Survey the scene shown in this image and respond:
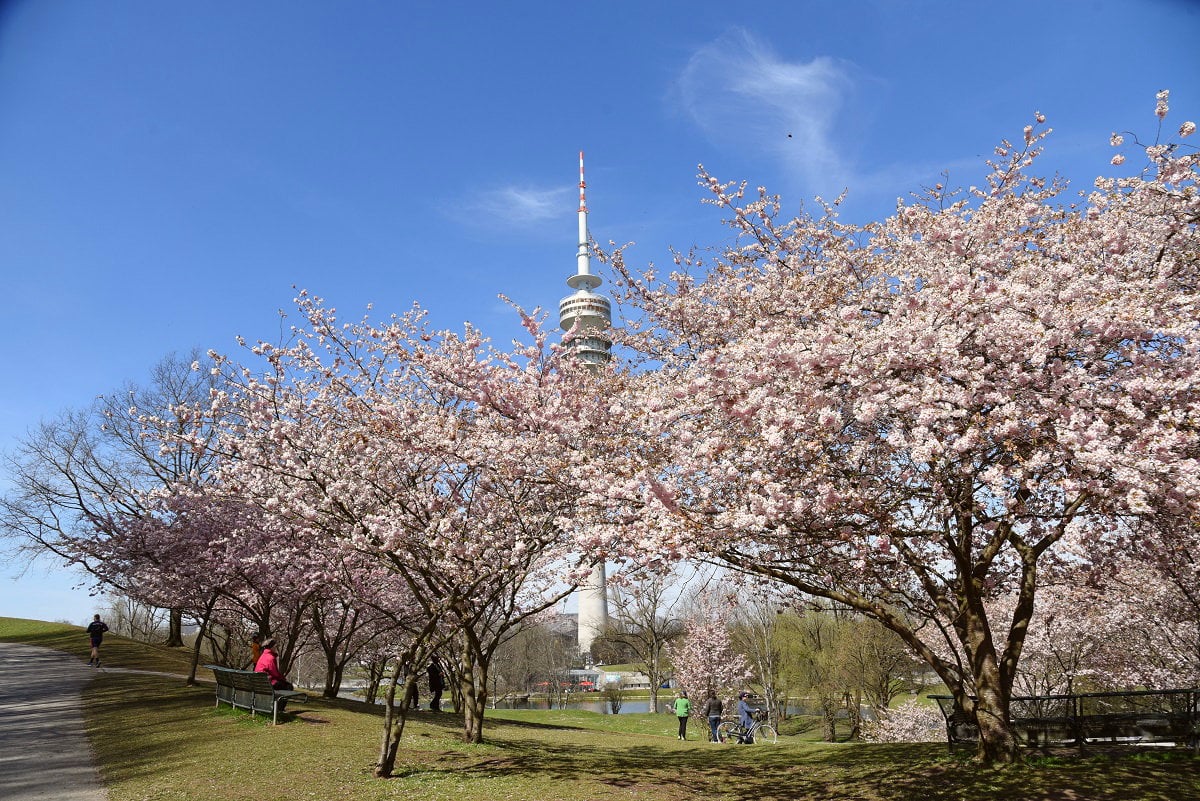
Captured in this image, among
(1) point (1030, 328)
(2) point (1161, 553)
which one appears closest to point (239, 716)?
(1) point (1030, 328)

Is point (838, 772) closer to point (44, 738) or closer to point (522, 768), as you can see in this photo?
point (522, 768)

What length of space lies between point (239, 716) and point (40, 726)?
3267mm

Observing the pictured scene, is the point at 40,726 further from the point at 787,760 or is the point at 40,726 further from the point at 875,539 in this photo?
the point at 875,539

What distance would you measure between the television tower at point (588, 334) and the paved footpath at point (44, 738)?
697cm

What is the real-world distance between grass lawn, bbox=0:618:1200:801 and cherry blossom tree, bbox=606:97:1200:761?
1.30 m

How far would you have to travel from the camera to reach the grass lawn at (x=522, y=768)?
28.2 feet

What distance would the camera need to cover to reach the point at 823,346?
23.4ft

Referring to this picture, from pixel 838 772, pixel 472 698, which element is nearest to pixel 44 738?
pixel 472 698

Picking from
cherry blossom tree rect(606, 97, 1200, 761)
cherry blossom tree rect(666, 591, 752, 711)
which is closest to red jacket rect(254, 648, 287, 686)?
cherry blossom tree rect(606, 97, 1200, 761)

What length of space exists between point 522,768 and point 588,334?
7.16 meters

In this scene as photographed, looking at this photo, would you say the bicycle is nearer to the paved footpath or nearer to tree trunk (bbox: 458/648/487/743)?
tree trunk (bbox: 458/648/487/743)

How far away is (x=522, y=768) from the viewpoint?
11109mm

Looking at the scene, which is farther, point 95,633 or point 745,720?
point 95,633

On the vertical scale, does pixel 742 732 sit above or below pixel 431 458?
below
